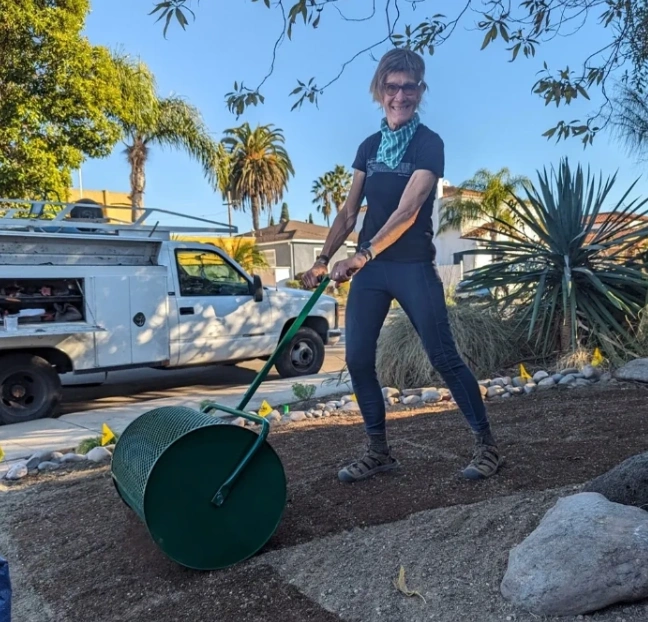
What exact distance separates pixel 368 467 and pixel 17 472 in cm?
273

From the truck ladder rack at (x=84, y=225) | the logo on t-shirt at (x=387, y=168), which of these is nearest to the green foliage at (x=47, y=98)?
Answer: the truck ladder rack at (x=84, y=225)

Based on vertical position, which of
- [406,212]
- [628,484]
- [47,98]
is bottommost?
[628,484]

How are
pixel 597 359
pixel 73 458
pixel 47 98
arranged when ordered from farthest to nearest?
pixel 47 98 < pixel 597 359 < pixel 73 458

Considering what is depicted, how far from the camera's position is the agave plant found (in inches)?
282

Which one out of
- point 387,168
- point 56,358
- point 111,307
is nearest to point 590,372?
point 387,168

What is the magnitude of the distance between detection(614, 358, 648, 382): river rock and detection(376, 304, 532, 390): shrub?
1.52 metres

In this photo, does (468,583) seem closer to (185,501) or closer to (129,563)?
(185,501)

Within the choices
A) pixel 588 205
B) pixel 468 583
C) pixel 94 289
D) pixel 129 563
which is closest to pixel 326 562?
pixel 468 583

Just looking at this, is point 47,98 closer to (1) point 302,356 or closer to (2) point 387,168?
(1) point 302,356

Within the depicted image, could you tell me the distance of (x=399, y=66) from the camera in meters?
3.36

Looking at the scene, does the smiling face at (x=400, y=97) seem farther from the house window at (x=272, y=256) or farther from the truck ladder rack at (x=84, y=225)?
the house window at (x=272, y=256)

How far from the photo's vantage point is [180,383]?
9.70 metres

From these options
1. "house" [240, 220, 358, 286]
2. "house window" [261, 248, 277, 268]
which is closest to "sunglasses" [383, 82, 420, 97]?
"house" [240, 220, 358, 286]

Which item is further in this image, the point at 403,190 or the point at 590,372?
the point at 590,372
